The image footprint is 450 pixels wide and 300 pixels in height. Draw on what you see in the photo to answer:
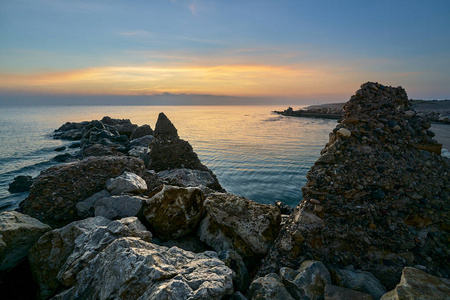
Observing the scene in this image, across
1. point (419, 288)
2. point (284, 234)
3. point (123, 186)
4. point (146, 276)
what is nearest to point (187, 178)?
point (123, 186)

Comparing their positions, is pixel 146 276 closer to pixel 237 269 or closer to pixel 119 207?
pixel 237 269

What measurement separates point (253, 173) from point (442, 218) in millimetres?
12897

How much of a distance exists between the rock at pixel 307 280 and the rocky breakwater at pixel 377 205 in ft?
1.36

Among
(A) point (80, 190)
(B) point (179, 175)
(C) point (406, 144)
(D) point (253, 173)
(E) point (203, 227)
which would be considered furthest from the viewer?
(D) point (253, 173)

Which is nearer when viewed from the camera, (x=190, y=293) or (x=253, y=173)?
(x=190, y=293)

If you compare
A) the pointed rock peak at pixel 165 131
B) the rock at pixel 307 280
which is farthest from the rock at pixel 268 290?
the pointed rock peak at pixel 165 131

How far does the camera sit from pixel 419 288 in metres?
3.06

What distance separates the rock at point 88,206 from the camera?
6680 millimetres

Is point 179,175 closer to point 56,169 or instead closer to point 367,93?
point 56,169

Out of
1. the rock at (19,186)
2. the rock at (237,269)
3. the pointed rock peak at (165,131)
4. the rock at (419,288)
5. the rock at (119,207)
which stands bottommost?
the rock at (19,186)

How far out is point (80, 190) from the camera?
718 cm

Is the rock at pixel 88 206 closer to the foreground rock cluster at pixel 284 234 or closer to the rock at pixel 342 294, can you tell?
the foreground rock cluster at pixel 284 234

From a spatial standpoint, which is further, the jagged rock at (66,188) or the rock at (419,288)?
the jagged rock at (66,188)

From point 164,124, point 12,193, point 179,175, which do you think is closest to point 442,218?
point 179,175
